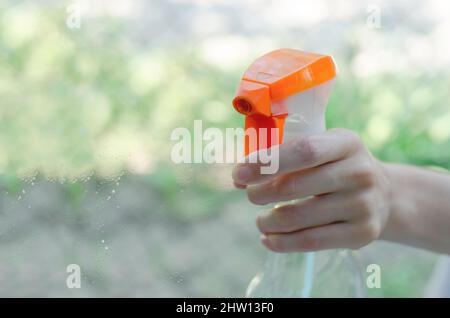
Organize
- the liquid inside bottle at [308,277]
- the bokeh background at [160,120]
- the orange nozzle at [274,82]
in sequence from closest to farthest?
the orange nozzle at [274,82] → the liquid inside bottle at [308,277] → the bokeh background at [160,120]

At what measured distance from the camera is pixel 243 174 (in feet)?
1.12

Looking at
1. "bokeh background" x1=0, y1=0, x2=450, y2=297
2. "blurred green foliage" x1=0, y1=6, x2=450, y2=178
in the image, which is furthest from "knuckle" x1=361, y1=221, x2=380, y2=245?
"blurred green foliage" x1=0, y1=6, x2=450, y2=178

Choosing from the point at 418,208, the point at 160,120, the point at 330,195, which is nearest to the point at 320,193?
the point at 330,195

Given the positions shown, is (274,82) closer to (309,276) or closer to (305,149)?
(305,149)

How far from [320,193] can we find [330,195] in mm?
10

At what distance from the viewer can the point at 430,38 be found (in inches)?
46.9

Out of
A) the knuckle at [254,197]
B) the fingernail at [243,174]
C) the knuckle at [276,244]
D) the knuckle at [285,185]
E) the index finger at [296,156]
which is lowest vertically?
the knuckle at [276,244]

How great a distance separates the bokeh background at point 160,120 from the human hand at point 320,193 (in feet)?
0.98

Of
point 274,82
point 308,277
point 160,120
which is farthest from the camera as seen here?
point 160,120

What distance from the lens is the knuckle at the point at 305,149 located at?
335 mm

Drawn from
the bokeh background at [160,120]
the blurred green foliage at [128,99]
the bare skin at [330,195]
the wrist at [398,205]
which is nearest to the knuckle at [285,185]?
the bare skin at [330,195]

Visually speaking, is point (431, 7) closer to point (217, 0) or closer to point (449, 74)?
point (449, 74)

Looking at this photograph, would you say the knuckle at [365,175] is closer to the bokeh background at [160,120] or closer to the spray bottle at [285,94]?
the spray bottle at [285,94]
